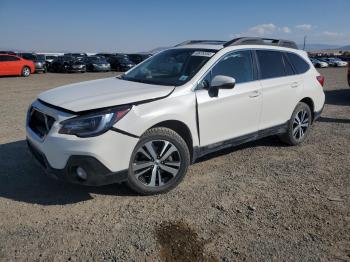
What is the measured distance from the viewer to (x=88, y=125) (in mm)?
3570

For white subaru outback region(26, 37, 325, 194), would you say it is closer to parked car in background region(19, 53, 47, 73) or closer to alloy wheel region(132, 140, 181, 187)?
alloy wheel region(132, 140, 181, 187)

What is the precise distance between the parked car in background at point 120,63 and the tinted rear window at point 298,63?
26.6 meters

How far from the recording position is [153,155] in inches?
157

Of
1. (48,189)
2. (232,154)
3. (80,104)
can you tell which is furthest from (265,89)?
(48,189)

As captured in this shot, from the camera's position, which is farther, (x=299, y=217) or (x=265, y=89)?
(x=265, y=89)

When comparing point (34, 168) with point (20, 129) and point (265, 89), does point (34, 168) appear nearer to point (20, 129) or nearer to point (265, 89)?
point (20, 129)

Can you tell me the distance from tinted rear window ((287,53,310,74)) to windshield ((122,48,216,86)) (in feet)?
6.18

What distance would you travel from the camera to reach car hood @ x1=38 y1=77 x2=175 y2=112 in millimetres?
3688

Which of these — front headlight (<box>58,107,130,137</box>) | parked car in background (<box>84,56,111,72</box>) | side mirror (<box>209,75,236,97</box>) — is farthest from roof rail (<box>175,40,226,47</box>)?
parked car in background (<box>84,56,111,72</box>)

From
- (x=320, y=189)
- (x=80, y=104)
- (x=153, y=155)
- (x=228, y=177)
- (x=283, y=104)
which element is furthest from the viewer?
(x=283, y=104)

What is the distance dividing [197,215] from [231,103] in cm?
162

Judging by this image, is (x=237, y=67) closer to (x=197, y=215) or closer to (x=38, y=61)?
(x=197, y=215)

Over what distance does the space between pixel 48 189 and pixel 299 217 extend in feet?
9.25

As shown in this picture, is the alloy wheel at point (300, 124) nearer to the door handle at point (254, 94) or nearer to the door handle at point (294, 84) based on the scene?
the door handle at point (294, 84)
